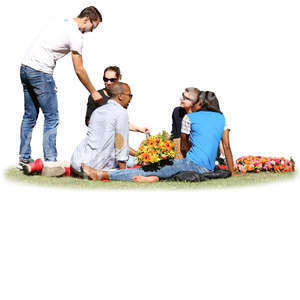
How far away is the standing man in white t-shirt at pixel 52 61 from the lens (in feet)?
28.9

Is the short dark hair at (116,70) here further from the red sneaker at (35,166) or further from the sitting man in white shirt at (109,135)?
the red sneaker at (35,166)

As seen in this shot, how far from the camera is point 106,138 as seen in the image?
834 centimetres

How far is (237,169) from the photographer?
970cm

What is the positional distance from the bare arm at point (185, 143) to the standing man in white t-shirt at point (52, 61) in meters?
1.47

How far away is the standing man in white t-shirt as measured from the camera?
8.80 m

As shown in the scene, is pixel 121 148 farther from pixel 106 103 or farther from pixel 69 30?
pixel 69 30

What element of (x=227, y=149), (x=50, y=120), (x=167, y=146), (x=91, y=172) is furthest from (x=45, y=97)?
(x=227, y=149)

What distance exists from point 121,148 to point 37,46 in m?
2.18

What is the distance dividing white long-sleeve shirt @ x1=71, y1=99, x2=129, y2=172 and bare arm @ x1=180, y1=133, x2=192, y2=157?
2.75ft

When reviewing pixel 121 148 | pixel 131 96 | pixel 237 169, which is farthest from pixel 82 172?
pixel 237 169

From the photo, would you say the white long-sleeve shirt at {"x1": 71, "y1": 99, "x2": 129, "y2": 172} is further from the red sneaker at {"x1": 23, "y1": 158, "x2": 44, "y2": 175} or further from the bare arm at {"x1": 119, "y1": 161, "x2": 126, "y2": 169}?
the red sneaker at {"x1": 23, "y1": 158, "x2": 44, "y2": 175}

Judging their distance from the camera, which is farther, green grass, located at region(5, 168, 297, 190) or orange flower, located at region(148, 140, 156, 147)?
orange flower, located at region(148, 140, 156, 147)

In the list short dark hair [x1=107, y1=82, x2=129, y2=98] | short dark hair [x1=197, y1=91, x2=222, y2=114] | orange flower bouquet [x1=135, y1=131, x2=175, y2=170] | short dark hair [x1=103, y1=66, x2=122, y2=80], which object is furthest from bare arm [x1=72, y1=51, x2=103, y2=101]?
short dark hair [x1=197, y1=91, x2=222, y2=114]

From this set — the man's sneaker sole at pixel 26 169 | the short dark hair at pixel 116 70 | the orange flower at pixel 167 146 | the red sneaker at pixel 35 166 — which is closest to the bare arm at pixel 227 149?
the orange flower at pixel 167 146
